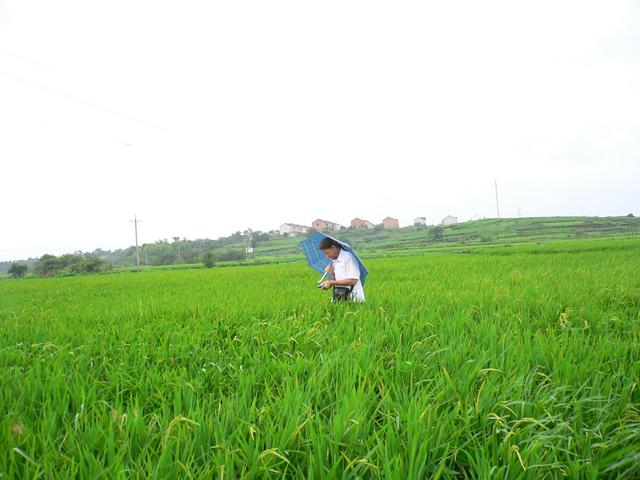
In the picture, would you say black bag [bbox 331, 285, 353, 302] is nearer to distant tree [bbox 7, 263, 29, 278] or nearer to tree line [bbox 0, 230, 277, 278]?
tree line [bbox 0, 230, 277, 278]

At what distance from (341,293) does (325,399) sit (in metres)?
2.81

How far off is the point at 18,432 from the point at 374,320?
281cm

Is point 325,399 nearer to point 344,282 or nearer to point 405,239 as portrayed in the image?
point 344,282

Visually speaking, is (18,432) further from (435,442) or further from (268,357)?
(435,442)

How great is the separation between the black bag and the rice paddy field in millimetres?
617

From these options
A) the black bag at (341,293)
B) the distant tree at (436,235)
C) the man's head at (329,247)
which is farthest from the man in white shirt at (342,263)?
the distant tree at (436,235)

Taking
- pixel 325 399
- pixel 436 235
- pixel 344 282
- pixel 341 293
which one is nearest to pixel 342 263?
pixel 344 282

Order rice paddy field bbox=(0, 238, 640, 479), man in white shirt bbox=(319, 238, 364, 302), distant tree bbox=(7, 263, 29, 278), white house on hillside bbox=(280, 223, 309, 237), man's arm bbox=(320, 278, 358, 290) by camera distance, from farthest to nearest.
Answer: white house on hillside bbox=(280, 223, 309, 237)
distant tree bbox=(7, 263, 29, 278)
man in white shirt bbox=(319, 238, 364, 302)
man's arm bbox=(320, 278, 358, 290)
rice paddy field bbox=(0, 238, 640, 479)

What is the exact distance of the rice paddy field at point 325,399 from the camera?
4.26 feet

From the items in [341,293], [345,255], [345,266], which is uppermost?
[345,255]

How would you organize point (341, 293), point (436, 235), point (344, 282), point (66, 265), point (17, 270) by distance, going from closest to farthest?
point (344, 282)
point (341, 293)
point (17, 270)
point (66, 265)
point (436, 235)

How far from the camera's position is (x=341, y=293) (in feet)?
15.3

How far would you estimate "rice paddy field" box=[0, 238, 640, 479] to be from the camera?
130 cm

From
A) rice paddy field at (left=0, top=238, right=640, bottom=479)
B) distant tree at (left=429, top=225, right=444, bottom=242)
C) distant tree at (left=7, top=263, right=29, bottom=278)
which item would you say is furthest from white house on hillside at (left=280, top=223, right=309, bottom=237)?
rice paddy field at (left=0, top=238, right=640, bottom=479)
